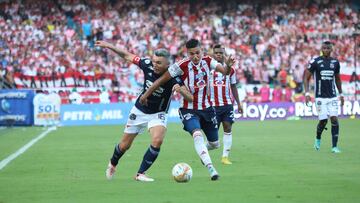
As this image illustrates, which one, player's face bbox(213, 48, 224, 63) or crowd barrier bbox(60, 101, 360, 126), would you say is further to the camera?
crowd barrier bbox(60, 101, 360, 126)

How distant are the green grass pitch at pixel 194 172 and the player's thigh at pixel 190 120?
2.62 feet

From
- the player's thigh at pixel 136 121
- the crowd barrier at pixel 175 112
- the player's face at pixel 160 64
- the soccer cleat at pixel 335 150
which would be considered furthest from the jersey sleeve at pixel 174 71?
the crowd barrier at pixel 175 112

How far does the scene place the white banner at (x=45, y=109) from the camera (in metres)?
30.3

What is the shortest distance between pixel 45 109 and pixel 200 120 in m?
18.1

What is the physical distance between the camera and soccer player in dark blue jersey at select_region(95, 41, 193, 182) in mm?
11789

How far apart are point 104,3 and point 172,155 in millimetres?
25737

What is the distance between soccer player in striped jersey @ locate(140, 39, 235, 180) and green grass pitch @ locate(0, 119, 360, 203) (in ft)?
1.89

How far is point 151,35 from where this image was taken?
38.9m

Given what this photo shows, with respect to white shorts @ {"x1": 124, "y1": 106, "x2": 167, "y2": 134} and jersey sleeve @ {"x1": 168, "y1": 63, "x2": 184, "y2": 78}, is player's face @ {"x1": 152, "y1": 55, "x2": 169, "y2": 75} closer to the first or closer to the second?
jersey sleeve @ {"x1": 168, "y1": 63, "x2": 184, "y2": 78}

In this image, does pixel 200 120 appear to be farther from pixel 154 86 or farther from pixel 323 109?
pixel 323 109

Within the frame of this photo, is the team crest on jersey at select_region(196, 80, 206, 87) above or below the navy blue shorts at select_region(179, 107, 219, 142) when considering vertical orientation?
above

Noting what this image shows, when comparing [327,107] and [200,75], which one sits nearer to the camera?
[200,75]

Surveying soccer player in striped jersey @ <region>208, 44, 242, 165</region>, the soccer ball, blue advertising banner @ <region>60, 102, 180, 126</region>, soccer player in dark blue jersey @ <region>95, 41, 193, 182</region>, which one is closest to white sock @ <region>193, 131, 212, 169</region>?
the soccer ball

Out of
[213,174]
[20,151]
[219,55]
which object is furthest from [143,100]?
[20,151]
